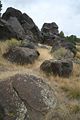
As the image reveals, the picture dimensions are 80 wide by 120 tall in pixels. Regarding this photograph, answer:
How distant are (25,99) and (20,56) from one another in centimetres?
1106

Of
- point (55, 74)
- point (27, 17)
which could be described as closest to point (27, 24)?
point (27, 17)

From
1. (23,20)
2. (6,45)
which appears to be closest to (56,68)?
(6,45)

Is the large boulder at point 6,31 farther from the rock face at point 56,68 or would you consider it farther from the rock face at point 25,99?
the rock face at point 25,99

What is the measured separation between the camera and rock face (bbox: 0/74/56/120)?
433 inches

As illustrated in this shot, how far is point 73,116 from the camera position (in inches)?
456

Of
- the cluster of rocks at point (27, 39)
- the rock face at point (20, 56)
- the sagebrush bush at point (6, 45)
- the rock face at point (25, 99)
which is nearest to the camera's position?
the rock face at point (25, 99)

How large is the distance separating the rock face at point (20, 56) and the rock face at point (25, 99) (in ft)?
32.3

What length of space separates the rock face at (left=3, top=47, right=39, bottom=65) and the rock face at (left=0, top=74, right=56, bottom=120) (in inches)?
388

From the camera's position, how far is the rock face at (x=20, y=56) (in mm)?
22270

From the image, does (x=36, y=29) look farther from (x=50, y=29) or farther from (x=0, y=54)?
(x=0, y=54)

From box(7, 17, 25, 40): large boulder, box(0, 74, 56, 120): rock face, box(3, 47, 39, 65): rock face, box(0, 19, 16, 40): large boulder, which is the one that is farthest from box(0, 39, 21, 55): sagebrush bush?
box(0, 74, 56, 120): rock face

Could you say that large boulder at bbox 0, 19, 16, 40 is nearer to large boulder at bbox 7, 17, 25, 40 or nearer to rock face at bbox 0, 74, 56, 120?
large boulder at bbox 7, 17, 25, 40

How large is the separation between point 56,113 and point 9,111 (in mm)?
1864

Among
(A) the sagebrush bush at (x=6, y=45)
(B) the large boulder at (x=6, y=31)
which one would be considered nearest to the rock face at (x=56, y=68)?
(A) the sagebrush bush at (x=6, y=45)
